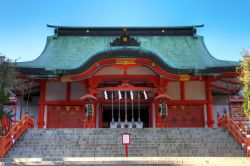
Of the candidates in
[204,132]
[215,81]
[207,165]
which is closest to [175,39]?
[215,81]

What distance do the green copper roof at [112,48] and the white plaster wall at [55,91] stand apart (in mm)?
1138

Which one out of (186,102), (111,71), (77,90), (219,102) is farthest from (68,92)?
(219,102)

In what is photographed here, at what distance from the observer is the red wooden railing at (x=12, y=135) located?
41.2 feet

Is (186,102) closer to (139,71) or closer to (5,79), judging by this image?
(139,71)

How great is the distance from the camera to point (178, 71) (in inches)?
744

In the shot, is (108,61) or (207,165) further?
(108,61)

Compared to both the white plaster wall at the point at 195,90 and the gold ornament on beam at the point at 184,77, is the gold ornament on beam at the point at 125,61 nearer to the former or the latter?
the gold ornament on beam at the point at 184,77

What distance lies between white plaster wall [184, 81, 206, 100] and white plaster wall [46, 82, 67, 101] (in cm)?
736

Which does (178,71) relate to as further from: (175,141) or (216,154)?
(216,154)

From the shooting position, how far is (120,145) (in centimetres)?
1350

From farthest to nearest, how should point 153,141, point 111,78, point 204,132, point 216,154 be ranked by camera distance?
point 111,78
point 204,132
point 153,141
point 216,154

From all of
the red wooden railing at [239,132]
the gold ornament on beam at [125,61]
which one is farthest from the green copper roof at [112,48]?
the red wooden railing at [239,132]

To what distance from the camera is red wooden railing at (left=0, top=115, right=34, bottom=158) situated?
1256 centimetres

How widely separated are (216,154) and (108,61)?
8623mm
